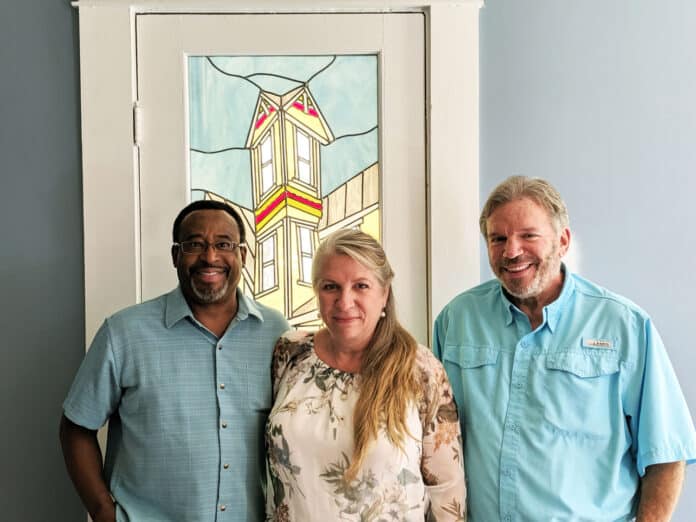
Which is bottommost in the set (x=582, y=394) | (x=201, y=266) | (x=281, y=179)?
(x=582, y=394)

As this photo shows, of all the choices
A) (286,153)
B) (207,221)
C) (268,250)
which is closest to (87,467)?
(207,221)

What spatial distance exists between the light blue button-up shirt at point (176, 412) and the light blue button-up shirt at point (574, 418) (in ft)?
1.79

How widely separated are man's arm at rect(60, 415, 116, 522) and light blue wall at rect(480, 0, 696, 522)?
1191mm

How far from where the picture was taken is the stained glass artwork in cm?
209

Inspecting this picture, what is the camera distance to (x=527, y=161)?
2088 millimetres

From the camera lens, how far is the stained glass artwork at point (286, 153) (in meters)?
2.09

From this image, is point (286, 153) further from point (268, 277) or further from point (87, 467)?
point (87, 467)

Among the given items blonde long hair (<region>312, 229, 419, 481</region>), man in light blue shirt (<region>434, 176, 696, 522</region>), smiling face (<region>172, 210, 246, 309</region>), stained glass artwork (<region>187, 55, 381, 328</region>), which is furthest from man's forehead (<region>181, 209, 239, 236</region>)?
man in light blue shirt (<region>434, 176, 696, 522</region>)

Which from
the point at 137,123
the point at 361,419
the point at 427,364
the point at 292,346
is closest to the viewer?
the point at 361,419

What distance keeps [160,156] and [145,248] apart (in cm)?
28

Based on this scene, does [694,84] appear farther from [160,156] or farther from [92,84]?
[92,84]

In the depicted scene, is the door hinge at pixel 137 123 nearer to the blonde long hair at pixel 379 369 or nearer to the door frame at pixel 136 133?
the door frame at pixel 136 133

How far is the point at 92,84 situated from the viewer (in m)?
2.02

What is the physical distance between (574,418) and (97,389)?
3.66ft
